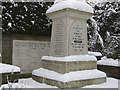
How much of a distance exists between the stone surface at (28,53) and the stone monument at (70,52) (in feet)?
4.87

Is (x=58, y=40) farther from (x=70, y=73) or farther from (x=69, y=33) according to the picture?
(x=70, y=73)

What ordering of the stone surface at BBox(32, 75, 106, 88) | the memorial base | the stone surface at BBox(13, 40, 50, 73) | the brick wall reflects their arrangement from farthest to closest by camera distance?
the stone surface at BBox(13, 40, 50, 73)
the brick wall
the memorial base
the stone surface at BBox(32, 75, 106, 88)

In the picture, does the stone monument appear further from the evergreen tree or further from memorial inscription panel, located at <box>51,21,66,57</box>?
the evergreen tree

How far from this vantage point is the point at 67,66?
204 inches

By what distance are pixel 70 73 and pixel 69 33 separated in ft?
4.51

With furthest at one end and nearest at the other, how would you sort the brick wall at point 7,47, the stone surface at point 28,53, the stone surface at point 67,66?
the stone surface at point 28,53 → the brick wall at point 7,47 → the stone surface at point 67,66

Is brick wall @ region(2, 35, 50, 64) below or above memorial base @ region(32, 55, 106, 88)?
above

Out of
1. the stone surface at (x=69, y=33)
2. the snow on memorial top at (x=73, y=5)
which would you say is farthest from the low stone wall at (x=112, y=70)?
the snow on memorial top at (x=73, y=5)

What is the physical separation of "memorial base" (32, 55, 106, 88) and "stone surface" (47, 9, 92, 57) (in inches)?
10.8

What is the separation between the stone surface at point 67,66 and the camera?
5192mm

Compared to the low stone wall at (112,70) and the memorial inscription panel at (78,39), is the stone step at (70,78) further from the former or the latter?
the low stone wall at (112,70)

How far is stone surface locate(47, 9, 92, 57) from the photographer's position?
5.46 m

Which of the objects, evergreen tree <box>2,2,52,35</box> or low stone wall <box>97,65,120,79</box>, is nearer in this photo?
evergreen tree <box>2,2,52,35</box>

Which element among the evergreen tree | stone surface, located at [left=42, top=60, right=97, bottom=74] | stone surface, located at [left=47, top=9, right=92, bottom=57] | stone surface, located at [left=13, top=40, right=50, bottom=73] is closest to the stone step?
stone surface, located at [left=42, top=60, right=97, bottom=74]
